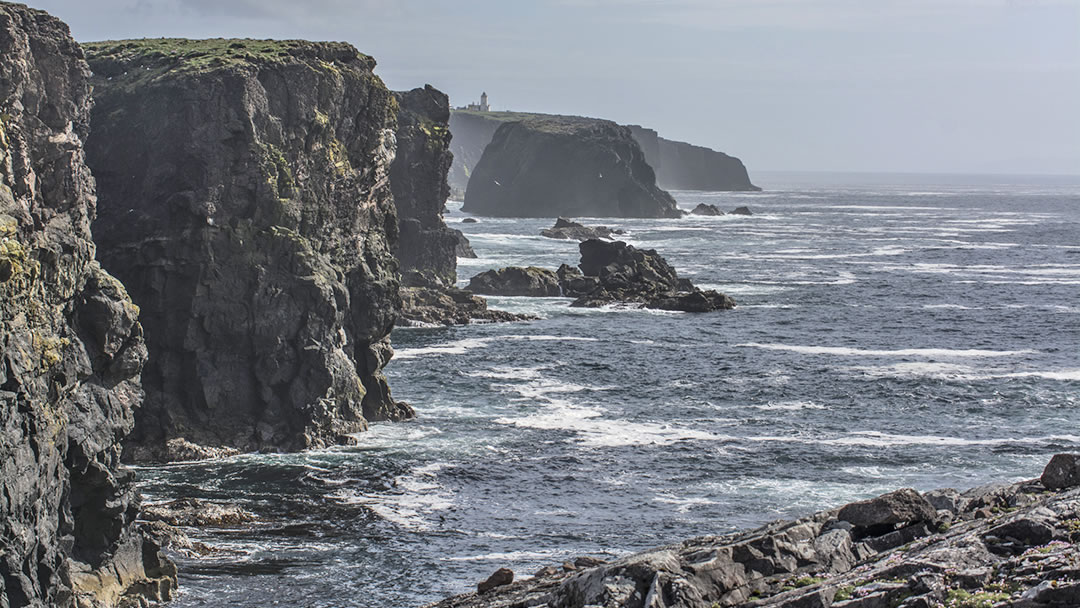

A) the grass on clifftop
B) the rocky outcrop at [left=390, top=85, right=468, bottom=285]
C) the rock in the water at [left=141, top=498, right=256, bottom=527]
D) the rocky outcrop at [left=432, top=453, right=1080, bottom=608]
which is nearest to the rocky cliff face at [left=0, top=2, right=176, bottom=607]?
the rock in the water at [left=141, top=498, right=256, bottom=527]

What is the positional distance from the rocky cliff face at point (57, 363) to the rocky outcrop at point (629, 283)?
7458cm

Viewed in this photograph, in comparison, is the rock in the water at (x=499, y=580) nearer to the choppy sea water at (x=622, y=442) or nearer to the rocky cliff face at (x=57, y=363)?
the choppy sea water at (x=622, y=442)

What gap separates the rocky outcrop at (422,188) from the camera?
122 m

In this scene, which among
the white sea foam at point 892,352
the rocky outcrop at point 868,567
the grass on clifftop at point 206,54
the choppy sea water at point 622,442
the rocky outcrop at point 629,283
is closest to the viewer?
the rocky outcrop at point 868,567

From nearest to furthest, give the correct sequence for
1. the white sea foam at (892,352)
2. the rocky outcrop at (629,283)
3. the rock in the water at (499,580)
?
the rock in the water at (499,580) < the white sea foam at (892,352) < the rocky outcrop at (629,283)

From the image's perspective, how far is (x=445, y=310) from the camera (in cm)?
10788

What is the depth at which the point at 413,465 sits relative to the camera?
2319 inches

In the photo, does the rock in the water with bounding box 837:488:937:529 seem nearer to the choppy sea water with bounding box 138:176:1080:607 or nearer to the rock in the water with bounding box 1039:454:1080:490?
the rock in the water with bounding box 1039:454:1080:490

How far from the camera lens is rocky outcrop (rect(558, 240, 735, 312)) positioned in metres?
117

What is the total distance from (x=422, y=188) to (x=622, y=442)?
66.1m

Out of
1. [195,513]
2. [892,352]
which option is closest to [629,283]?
[892,352]

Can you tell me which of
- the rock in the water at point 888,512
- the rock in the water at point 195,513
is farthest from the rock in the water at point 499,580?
the rock in the water at point 195,513

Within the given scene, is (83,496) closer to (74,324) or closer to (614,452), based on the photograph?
(74,324)

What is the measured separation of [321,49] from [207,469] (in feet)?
87.6
